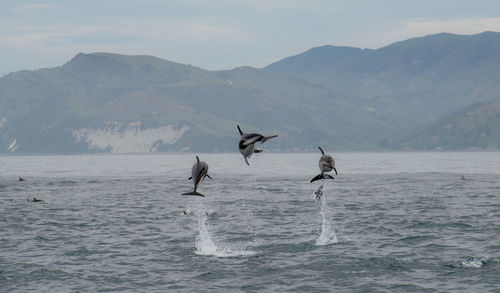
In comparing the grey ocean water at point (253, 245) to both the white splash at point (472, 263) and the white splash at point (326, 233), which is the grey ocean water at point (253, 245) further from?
the white splash at point (326, 233)

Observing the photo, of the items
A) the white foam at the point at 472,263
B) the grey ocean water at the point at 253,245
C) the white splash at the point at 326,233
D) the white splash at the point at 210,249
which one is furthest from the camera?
the white splash at the point at 326,233

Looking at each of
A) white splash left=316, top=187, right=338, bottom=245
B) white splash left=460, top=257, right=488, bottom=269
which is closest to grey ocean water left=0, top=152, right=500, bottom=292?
white splash left=460, top=257, right=488, bottom=269

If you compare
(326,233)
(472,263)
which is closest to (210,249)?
(326,233)

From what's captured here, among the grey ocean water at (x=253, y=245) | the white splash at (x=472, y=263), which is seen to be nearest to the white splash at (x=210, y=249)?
the grey ocean water at (x=253, y=245)

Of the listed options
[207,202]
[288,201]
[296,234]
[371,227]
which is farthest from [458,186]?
[296,234]

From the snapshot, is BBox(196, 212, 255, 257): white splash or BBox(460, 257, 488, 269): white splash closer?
BBox(460, 257, 488, 269): white splash

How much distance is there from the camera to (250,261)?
39906 millimetres

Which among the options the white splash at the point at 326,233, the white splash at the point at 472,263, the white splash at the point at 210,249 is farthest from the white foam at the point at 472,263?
the white splash at the point at 210,249

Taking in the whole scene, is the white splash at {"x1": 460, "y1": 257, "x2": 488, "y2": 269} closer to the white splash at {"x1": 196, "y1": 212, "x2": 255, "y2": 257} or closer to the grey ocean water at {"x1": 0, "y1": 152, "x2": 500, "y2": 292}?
the grey ocean water at {"x1": 0, "y1": 152, "x2": 500, "y2": 292}

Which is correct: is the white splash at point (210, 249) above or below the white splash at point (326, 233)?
below

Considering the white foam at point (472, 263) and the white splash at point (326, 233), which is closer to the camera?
the white foam at point (472, 263)

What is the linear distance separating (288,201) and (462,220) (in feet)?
80.9

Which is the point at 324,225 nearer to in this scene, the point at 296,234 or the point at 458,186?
the point at 296,234

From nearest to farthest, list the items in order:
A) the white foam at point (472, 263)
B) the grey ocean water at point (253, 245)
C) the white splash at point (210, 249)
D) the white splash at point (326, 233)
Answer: the grey ocean water at point (253, 245) < the white foam at point (472, 263) < the white splash at point (210, 249) < the white splash at point (326, 233)
